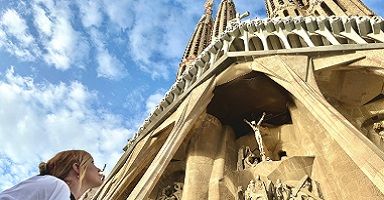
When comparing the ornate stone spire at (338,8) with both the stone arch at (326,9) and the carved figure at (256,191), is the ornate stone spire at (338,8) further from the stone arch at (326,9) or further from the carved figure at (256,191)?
the carved figure at (256,191)

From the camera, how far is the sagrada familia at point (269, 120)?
253 inches

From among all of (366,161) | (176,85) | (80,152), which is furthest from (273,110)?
(80,152)

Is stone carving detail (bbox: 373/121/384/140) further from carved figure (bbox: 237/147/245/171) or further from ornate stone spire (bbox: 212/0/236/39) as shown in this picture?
ornate stone spire (bbox: 212/0/236/39)

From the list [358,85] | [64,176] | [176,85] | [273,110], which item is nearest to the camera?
[64,176]

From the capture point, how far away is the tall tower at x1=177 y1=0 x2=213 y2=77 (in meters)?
23.2

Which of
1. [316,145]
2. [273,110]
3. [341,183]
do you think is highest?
[273,110]

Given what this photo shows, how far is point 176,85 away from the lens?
9734mm

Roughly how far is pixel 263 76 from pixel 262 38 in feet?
3.86

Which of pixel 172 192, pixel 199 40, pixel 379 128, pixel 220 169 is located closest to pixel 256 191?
pixel 220 169

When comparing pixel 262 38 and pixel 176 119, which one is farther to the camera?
pixel 262 38

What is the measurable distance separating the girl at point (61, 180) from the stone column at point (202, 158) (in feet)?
16.9

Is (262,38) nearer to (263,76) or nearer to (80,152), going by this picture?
(263,76)

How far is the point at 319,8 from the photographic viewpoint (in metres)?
Result: 18.9

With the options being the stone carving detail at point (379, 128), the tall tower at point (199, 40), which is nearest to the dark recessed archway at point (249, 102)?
the stone carving detail at point (379, 128)
